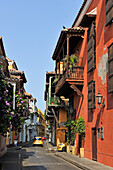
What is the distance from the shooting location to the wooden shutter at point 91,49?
16.5 m

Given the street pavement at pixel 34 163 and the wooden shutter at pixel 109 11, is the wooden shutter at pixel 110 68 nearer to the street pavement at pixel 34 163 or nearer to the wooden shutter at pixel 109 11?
the wooden shutter at pixel 109 11

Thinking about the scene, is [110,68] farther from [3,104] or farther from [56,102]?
[56,102]

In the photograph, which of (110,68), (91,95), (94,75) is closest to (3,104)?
(110,68)

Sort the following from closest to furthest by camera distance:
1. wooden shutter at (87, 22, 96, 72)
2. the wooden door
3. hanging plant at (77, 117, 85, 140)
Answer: the wooden door, wooden shutter at (87, 22, 96, 72), hanging plant at (77, 117, 85, 140)

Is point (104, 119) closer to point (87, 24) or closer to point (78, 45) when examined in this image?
point (87, 24)

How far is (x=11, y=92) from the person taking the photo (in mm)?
14125

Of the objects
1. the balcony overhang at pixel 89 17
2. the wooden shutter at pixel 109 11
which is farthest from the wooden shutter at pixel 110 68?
the balcony overhang at pixel 89 17

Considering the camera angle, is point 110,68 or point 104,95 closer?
point 110,68

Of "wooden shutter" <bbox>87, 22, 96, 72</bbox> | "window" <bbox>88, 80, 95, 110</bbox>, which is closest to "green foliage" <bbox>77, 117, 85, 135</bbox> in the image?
"window" <bbox>88, 80, 95, 110</bbox>

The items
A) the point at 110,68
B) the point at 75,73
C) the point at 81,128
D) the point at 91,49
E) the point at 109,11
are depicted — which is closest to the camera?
the point at 110,68

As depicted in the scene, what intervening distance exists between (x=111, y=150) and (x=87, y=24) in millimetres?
8639

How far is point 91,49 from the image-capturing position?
17.0m

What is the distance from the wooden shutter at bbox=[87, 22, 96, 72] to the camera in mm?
16536

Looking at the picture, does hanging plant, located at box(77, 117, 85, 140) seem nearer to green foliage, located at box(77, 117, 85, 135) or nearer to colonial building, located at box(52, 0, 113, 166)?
green foliage, located at box(77, 117, 85, 135)
